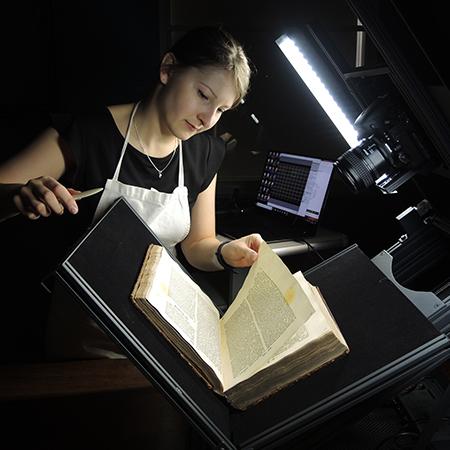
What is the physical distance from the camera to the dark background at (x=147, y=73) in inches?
82.6

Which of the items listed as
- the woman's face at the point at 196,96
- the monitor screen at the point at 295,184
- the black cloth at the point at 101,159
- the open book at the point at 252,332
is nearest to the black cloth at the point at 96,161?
the black cloth at the point at 101,159

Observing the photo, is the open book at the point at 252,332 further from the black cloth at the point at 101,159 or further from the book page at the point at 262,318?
the black cloth at the point at 101,159

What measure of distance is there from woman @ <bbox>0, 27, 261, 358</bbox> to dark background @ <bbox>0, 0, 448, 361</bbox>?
0.90 m

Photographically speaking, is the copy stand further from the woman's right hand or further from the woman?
the woman

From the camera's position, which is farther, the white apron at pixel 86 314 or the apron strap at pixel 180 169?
the apron strap at pixel 180 169

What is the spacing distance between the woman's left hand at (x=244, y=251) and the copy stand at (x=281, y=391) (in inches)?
13.5

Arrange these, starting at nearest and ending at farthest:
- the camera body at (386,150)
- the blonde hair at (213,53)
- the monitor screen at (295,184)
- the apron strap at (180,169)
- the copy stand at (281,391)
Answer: the copy stand at (281,391) < the camera body at (386,150) < the blonde hair at (213,53) < the apron strap at (180,169) < the monitor screen at (295,184)

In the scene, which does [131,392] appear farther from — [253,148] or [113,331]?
[253,148]

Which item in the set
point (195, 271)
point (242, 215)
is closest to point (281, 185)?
point (242, 215)

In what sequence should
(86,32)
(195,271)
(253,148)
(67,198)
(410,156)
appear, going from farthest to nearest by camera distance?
(253,148)
(86,32)
(195,271)
(410,156)
(67,198)

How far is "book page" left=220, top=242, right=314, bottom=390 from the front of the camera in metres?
0.62

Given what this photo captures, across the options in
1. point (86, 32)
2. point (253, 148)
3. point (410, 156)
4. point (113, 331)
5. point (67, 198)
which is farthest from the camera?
point (253, 148)

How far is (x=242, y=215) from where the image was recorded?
229 cm

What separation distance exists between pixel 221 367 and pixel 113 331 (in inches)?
6.8
